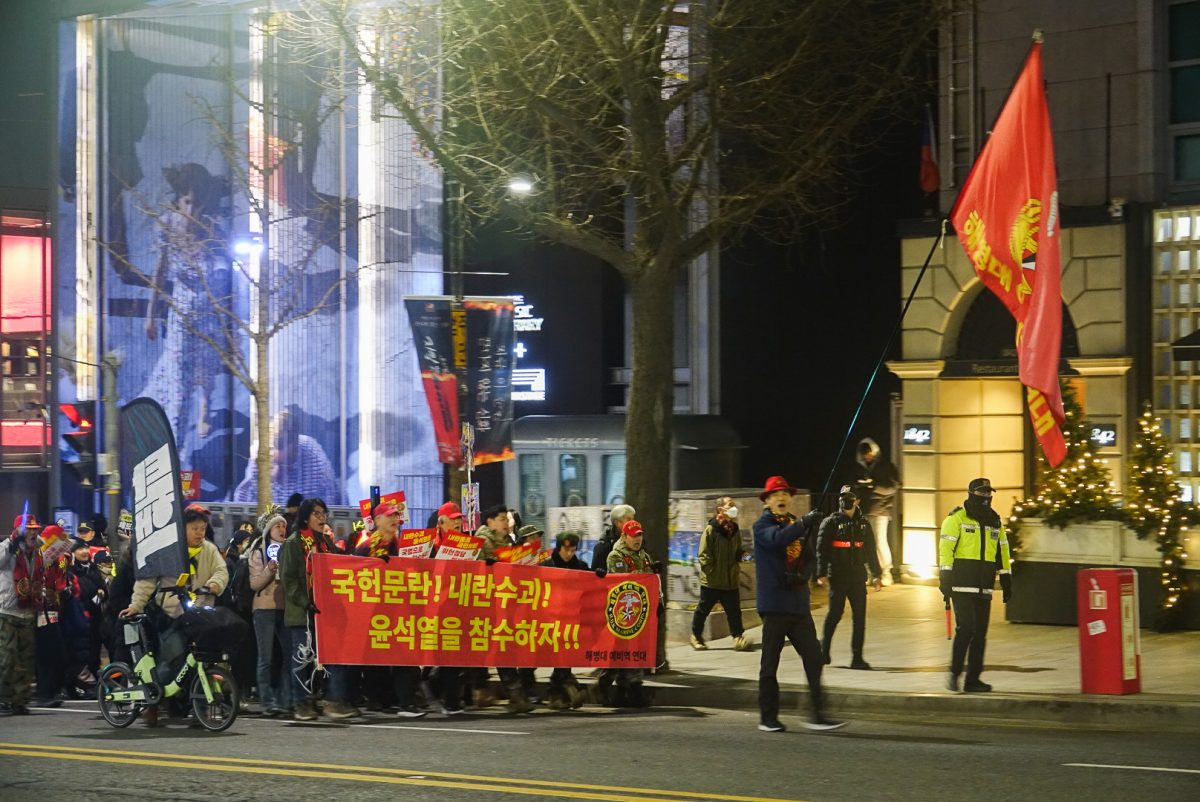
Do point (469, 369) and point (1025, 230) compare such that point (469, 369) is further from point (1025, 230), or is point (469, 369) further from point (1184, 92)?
point (1184, 92)

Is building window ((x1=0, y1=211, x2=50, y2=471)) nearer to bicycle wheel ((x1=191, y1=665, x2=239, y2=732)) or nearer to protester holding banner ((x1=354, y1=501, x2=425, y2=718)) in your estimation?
protester holding banner ((x1=354, y1=501, x2=425, y2=718))

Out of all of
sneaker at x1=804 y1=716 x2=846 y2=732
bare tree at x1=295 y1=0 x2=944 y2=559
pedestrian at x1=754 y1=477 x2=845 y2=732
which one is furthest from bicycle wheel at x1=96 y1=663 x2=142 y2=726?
sneaker at x1=804 y1=716 x2=846 y2=732

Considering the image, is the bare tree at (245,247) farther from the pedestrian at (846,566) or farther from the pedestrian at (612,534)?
the pedestrian at (846,566)

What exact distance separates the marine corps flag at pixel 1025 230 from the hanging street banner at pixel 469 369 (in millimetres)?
5856

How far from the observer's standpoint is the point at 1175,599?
1780 centimetres

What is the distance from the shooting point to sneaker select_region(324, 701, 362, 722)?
1405 cm

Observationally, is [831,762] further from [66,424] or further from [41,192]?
[41,192]

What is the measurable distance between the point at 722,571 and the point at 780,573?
5.36 metres

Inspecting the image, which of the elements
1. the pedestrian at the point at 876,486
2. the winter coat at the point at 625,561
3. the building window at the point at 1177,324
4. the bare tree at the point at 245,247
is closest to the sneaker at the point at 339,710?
the winter coat at the point at 625,561

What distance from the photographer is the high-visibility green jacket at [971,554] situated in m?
14.0

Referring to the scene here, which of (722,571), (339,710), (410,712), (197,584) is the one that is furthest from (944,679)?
(197,584)

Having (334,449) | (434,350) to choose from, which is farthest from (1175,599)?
(334,449)

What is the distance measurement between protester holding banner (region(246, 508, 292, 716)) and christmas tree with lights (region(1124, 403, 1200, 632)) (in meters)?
9.21

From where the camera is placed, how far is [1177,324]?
20.2 meters
